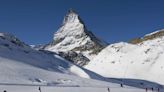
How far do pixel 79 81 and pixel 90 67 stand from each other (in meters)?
87.2

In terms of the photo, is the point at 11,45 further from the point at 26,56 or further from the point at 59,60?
the point at 59,60

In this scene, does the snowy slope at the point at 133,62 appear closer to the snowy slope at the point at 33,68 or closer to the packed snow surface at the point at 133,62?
the packed snow surface at the point at 133,62

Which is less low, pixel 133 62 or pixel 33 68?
pixel 133 62

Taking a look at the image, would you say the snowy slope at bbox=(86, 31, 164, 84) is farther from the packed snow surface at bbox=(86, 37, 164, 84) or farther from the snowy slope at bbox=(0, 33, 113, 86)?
the snowy slope at bbox=(0, 33, 113, 86)

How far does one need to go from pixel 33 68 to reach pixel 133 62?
68887 mm

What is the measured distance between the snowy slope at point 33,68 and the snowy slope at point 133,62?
103 feet

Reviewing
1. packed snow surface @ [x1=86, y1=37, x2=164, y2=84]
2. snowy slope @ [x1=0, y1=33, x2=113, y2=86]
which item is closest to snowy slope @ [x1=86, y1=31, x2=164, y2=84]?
packed snow surface @ [x1=86, y1=37, x2=164, y2=84]

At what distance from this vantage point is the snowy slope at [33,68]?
267 feet

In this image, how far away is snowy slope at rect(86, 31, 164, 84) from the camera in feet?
468

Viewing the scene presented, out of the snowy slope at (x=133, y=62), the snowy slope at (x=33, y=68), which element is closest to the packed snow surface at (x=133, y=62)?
the snowy slope at (x=133, y=62)

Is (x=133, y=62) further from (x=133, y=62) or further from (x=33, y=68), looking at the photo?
(x=33, y=68)

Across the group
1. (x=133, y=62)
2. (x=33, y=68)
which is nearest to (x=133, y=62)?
→ (x=133, y=62)

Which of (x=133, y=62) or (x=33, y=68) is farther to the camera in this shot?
(x=133, y=62)

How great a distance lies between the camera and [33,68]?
95.2 meters
